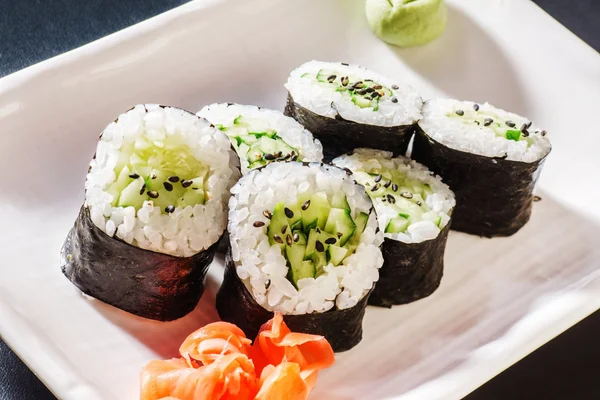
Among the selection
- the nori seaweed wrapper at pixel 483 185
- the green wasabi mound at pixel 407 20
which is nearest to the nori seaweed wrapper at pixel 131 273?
the nori seaweed wrapper at pixel 483 185

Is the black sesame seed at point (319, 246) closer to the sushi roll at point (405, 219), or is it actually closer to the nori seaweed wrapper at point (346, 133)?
the sushi roll at point (405, 219)

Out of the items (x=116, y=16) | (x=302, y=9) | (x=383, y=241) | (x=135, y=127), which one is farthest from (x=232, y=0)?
(x=383, y=241)

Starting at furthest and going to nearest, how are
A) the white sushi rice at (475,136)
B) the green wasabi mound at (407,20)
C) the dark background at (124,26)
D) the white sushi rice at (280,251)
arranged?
1. the green wasabi mound at (407,20)
2. the white sushi rice at (475,136)
3. the dark background at (124,26)
4. the white sushi rice at (280,251)

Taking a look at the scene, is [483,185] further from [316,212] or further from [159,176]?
[159,176]

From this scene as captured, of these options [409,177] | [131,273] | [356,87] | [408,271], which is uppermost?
[356,87]

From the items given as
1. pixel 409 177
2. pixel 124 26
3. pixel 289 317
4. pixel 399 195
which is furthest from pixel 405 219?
pixel 124 26

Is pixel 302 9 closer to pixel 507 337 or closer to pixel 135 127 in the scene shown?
pixel 135 127
